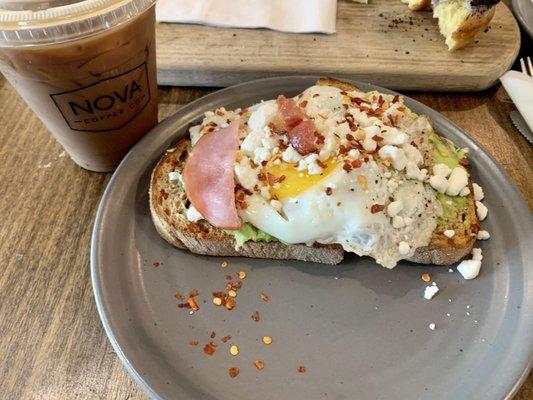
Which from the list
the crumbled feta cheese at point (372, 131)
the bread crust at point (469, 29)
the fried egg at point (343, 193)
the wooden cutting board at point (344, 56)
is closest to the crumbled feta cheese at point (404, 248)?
the fried egg at point (343, 193)

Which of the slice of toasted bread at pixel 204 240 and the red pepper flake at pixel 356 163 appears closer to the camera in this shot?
the red pepper flake at pixel 356 163

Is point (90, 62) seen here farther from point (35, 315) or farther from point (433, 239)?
point (433, 239)

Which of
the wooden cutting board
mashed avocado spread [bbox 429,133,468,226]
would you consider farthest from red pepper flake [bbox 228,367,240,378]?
the wooden cutting board

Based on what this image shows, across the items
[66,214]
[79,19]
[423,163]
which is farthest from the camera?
[66,214]

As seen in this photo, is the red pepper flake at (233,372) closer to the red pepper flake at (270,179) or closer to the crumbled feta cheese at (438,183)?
the red pepper flake at (270,179)

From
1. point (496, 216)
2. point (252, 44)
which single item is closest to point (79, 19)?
point (252, 44)

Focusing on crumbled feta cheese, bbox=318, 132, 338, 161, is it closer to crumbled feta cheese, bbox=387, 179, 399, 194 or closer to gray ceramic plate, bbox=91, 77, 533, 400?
crumbled feta cheese, bbox=387, 179, 399, 194

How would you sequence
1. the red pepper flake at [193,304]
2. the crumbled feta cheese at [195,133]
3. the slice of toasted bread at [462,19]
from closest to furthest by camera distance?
the red pepper flake at [193,304], the crumbled feta cheese at [195,133], the slice of toasted bread at [462,19]

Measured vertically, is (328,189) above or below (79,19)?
below
